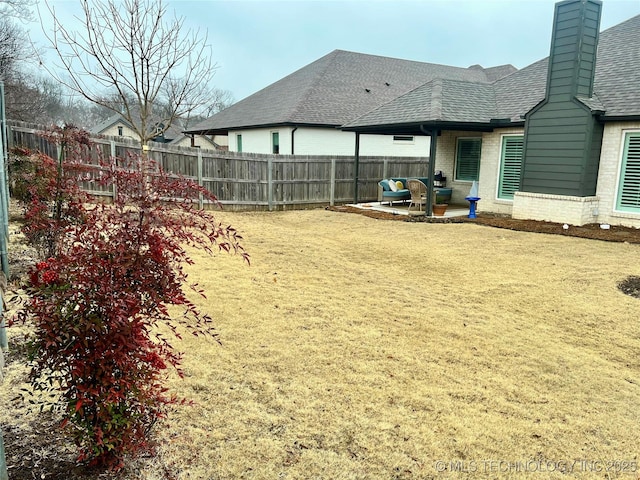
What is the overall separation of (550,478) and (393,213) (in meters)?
11.1

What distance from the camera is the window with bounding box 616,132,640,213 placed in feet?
34.5

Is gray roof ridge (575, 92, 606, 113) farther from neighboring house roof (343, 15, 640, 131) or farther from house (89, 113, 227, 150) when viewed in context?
house (89, 113, 227, 150)

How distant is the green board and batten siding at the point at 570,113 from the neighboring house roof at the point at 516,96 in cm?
39

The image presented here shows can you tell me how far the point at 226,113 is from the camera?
26.9m

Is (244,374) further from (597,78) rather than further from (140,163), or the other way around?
(597,78)

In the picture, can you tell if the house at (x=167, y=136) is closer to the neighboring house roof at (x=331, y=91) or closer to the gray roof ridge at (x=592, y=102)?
the neighboring house roof at (x=331, y=91)

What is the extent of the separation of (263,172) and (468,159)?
689cm

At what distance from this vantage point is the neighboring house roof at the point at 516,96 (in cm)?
1103

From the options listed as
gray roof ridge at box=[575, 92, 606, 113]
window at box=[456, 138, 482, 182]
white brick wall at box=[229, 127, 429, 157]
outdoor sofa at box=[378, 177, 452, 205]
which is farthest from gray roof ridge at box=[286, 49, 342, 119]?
gray roof ridge at box=[575, 92, 606, 113]

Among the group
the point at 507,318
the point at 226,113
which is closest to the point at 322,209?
the point at 507,318

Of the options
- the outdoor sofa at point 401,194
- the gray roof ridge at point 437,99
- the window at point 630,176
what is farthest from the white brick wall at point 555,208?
the outdoor sofa at point 401,194

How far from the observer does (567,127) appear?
1108 centimetres

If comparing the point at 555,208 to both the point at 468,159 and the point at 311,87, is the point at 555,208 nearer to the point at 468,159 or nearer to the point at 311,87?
the point at 468,159

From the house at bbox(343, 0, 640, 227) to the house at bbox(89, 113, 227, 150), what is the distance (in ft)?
Answer: 74.0
